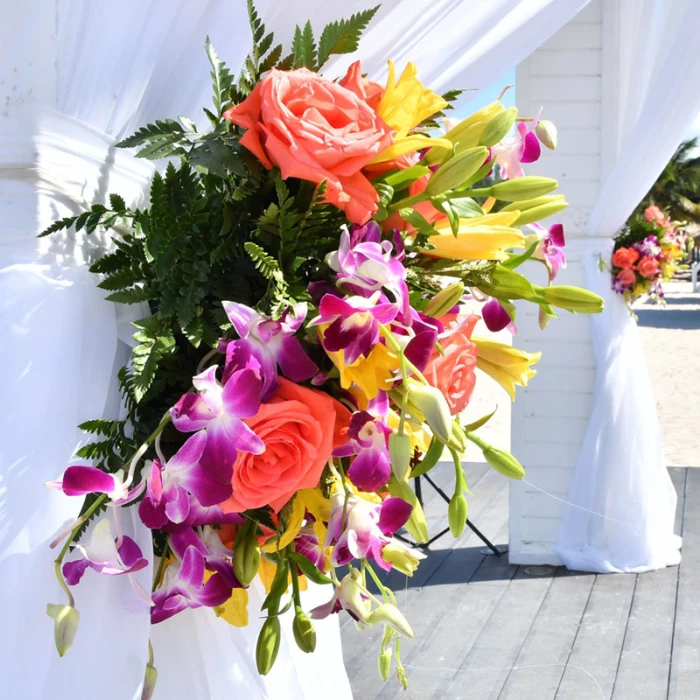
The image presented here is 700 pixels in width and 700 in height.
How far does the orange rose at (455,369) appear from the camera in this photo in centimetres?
63

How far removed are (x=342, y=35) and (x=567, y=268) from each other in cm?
323

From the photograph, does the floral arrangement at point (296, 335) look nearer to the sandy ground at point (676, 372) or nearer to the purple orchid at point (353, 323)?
the purple orchid at point (353, 323)

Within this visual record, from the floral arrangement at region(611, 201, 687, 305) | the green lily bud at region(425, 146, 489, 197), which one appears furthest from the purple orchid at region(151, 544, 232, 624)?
the floral arrangement at region(611, 201, 687, 305)

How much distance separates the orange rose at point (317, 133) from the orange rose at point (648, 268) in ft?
10.9

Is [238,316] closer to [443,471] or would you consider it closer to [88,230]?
[88,230]

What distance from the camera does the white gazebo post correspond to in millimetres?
3631

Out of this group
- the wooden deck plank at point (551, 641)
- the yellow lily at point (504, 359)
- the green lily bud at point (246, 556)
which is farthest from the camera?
the wooden deck plank at point (551, 641)

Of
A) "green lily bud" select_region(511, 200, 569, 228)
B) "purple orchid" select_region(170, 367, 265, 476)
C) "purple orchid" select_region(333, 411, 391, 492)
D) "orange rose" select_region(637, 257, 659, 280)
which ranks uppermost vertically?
"green lily bud" select_region(511, 200, 569, 228)

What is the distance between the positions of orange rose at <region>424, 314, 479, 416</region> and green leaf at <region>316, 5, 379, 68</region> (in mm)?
228

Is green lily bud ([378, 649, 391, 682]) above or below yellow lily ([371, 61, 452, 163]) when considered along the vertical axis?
below

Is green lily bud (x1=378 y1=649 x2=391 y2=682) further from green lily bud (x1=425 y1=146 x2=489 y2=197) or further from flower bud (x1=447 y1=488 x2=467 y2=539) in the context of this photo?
green lily bud (x1=425 y1=146 x2=489 y2=197)

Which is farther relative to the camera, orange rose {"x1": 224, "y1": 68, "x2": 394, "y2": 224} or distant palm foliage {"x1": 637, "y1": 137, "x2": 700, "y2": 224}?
distant palm foliage {"x1": 637, "y1": 137, "x2": 700, "y2": 224}

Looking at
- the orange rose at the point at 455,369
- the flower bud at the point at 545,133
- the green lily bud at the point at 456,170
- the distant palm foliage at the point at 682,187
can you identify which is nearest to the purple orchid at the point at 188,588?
the orange rose at the point at 455,369

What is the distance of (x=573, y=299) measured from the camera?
68cm
